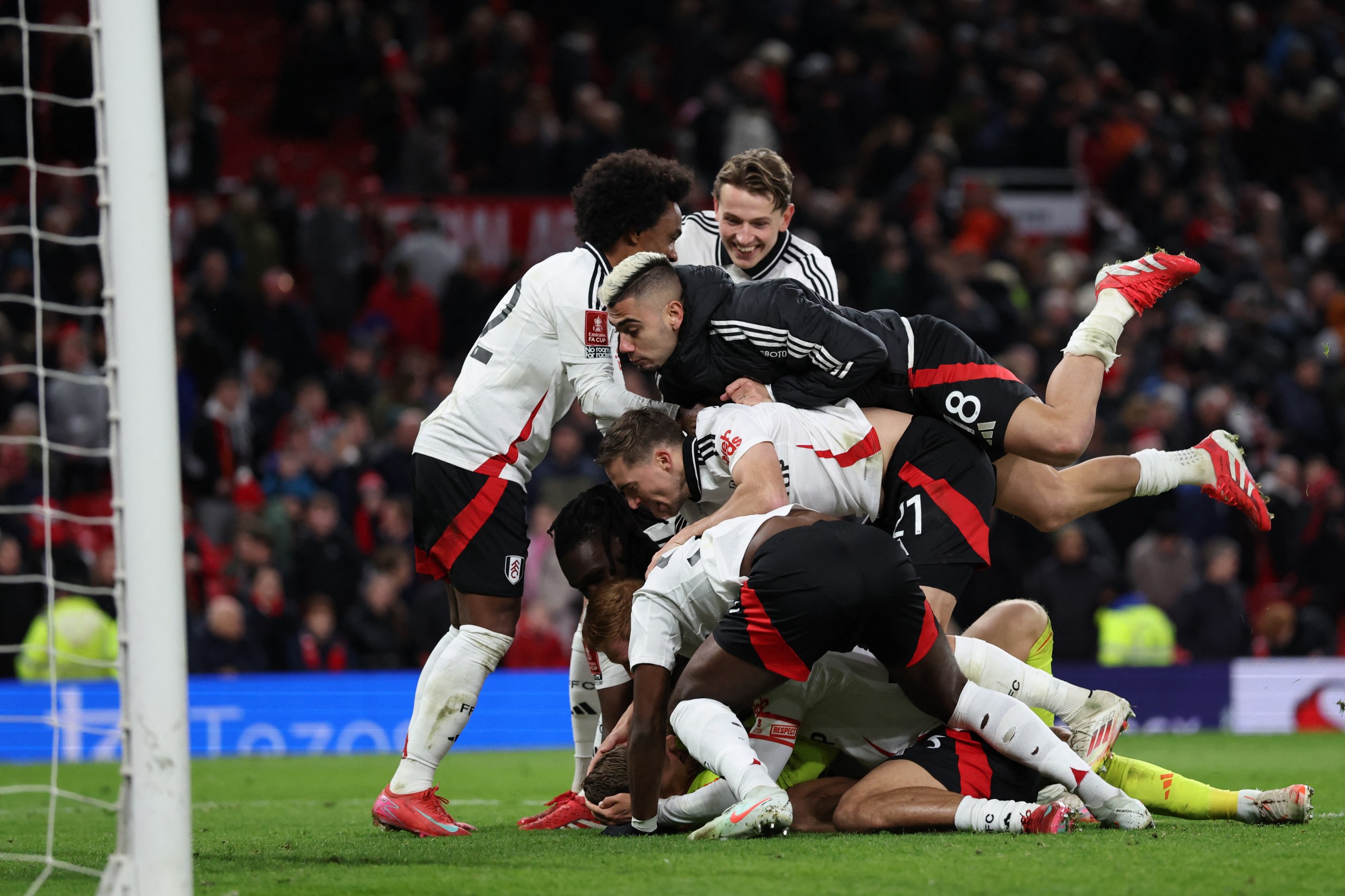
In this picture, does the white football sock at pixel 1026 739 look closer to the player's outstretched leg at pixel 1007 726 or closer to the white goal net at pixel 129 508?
the player's outstretched leg at pixel 1007 726

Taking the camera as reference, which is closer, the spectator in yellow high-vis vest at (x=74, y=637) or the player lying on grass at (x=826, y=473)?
the player lying on grass at (x=826, y=473)

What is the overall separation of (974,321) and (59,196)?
7.92m

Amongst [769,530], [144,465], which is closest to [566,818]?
[769,530]

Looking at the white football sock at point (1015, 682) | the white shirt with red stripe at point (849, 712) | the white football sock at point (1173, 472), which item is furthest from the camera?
the white football sock at point (1173, 472)

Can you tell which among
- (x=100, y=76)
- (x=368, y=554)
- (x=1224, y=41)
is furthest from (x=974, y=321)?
(x=100, y=76)

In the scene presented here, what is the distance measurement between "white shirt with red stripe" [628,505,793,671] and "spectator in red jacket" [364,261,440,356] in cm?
940

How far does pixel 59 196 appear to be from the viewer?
43.6ft

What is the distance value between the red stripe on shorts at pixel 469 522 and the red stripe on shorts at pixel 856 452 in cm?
133

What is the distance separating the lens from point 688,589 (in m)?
5.16

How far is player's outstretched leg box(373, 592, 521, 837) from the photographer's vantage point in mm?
5855

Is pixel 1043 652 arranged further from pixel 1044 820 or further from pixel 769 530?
pixel 769 530

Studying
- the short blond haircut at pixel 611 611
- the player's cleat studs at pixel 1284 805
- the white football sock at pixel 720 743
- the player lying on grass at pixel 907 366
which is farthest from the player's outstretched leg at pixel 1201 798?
the short blond haircut at pixel 611 611

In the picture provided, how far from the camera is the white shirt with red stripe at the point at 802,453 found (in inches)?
212

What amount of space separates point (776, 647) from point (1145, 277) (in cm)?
277
